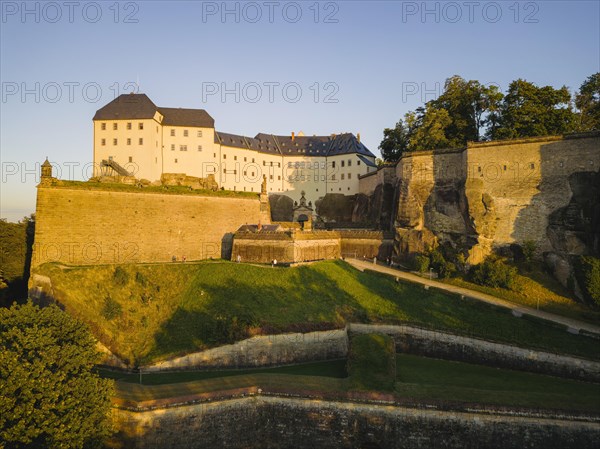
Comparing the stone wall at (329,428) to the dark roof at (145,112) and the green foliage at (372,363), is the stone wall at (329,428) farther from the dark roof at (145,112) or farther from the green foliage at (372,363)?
the dark roof at (145,112)

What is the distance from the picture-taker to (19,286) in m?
33.4

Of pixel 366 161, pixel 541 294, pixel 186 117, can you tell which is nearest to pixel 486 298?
pixel 541 294

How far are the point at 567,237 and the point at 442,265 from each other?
9.36 m

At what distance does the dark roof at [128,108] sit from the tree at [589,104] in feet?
149

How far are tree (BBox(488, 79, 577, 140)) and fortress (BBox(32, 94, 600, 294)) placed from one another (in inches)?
212

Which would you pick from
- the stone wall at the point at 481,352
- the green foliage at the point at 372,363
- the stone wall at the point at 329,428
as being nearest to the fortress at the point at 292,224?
the stone wall at the point at 481,352

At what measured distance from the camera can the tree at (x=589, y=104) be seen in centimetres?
4041

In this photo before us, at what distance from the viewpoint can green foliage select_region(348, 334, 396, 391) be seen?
2012 centimetres

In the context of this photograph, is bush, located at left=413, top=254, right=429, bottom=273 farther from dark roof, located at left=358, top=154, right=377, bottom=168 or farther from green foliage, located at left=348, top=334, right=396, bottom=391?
dark roof, located at left=358, top=154, right=377, bottom=168

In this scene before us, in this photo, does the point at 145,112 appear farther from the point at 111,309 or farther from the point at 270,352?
the point at 270,352

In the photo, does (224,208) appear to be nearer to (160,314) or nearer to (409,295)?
(160,314)

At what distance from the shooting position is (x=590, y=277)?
29.3 metres

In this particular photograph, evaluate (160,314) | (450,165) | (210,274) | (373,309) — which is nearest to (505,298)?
(373,309)

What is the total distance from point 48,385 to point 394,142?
158 feet
